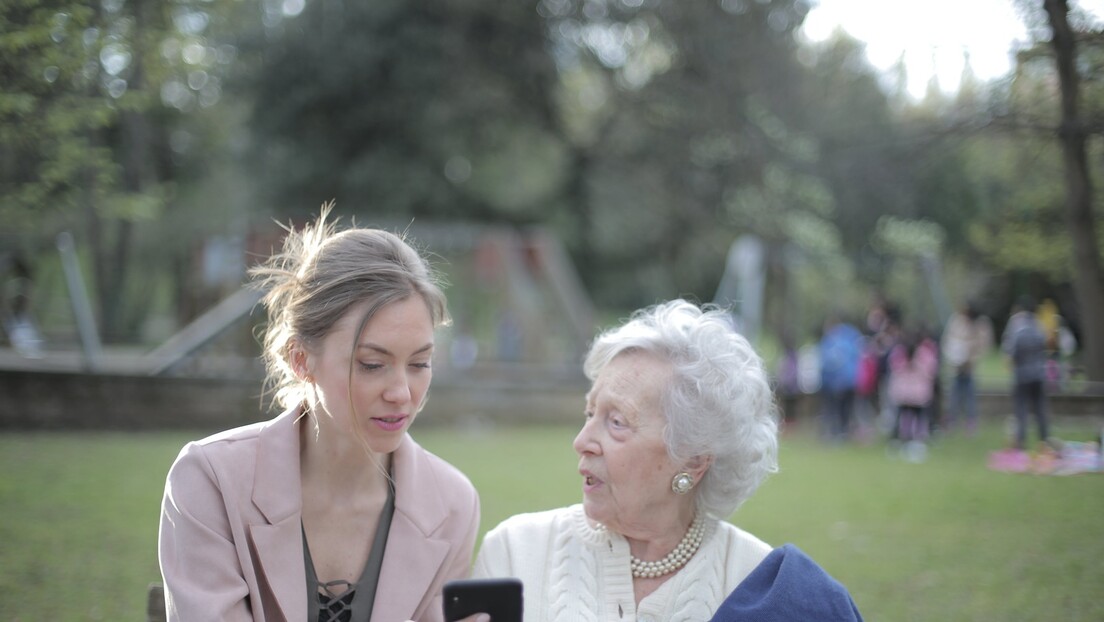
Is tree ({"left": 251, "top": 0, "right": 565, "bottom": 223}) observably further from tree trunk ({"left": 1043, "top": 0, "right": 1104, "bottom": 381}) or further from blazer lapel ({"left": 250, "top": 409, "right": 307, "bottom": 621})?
blazer lapel ({"left": 250, "top": 409, "right": 307, "bottom": 621})

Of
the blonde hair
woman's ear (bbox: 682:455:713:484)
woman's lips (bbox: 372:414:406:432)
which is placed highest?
the blonde hair

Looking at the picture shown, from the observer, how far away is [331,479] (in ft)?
9.94

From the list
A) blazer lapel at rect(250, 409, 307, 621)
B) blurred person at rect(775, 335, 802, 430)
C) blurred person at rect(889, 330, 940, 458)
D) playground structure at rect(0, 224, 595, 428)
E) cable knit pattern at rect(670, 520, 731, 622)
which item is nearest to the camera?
blazer lapel at rect(250, 409, 307, 621)

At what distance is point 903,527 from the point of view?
21.5ft

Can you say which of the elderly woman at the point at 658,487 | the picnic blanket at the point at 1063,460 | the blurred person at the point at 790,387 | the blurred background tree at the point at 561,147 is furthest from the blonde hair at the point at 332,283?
the blurred person at the point at 790,387

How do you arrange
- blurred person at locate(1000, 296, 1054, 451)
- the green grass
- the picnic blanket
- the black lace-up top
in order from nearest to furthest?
the black lace-up top
the green grass
the picnic blanket
blurred person at locate(1000, 296, 1054, 451)

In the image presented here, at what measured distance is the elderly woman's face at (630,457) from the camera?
9.94 ft

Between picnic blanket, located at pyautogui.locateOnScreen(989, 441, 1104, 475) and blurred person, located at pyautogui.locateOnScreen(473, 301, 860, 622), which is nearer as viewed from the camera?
blurred person, located at pyautogui.locateOnScreen(473, 301, 860, 622)

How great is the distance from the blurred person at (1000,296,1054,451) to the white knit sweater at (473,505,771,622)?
118 inches

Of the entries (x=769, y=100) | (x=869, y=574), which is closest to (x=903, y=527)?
(x=869, y=574)

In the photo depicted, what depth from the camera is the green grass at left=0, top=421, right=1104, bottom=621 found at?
4246 mm

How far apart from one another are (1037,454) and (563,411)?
1113 cm

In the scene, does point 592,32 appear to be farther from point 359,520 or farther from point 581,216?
point 359,520

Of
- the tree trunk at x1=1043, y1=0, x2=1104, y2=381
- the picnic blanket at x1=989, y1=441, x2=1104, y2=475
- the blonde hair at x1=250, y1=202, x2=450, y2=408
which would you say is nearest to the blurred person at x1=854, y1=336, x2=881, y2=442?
the picnic blanket at x1=989, y1=441, x2=1104, y2=475
